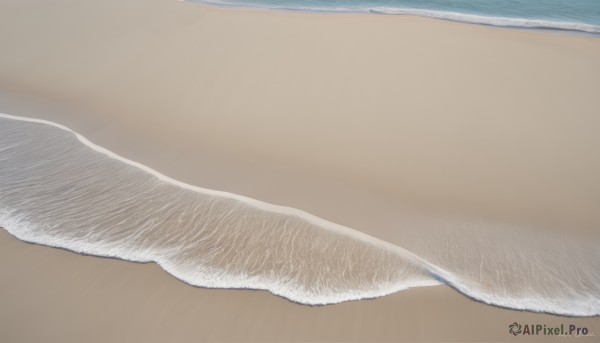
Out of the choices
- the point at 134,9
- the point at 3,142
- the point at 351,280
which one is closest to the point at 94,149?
the point at 3,142

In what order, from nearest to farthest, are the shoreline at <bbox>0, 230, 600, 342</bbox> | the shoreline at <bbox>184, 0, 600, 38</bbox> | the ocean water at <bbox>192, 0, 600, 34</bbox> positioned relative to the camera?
1. the shoreline at <bbox>0, 230, 600, 342</bbox>
2. the shoreline at <bbox>184, 0, 600, 38</bbox>
3. the ocean water at <bbox>192, 0, 600, 34</bbox>

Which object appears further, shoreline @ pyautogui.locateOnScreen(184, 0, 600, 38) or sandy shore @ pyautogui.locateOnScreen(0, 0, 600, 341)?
shoreline @ pyautogui.locateOnScreen(184, 0, 600, 38)

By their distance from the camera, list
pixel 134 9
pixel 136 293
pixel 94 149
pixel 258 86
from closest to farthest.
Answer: pixel 136 293 < pixel 94 149 < pixel 258 86 < pixel 134 9

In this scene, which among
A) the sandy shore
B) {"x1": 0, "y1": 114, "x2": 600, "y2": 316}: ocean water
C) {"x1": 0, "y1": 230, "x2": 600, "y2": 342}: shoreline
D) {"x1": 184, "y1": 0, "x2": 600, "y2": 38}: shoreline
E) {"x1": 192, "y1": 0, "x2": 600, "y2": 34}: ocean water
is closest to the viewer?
{"x1": 0, "y1": 230, "x2": 600, "y2": 342}: shoreline

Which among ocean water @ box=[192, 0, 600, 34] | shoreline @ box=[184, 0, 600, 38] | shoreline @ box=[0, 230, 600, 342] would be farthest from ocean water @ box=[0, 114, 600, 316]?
ocean water @ box=[192, 0, 600, 34]

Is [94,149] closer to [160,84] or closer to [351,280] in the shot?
[160,84]

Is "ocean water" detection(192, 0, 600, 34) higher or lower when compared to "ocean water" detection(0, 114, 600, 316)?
higher

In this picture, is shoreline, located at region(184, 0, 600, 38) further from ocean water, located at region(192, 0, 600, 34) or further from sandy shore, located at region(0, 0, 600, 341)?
sandy shore, located at region(0, 0, 600, 341)

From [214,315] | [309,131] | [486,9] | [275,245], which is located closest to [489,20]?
[486,9]
